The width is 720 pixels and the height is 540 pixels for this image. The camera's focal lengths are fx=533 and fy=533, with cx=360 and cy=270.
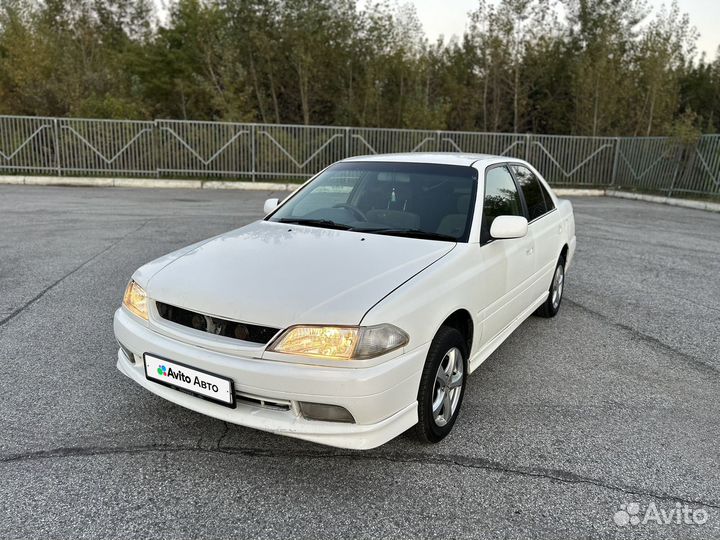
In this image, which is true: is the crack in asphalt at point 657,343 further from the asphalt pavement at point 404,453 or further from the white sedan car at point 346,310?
the white sedan car at point 346,310

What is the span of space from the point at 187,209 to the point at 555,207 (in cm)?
878

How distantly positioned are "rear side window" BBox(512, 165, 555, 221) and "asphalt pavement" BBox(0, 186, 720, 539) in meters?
1.05

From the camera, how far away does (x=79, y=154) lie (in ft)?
58.9

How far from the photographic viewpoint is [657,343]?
444 cm

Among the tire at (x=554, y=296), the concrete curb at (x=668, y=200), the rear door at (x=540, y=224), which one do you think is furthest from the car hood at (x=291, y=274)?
the concrete curb at (x=668, y=200)

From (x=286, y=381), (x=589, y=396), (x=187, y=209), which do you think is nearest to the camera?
(x=286, y=381)

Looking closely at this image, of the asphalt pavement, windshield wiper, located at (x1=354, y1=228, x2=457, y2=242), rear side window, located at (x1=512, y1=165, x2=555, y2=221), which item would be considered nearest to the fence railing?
the asphalt pavement

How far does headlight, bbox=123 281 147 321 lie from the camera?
2.81 metres

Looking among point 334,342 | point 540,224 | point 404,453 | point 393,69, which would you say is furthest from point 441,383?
point 393,69

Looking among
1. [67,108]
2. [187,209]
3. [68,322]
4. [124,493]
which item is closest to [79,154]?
[67,108]

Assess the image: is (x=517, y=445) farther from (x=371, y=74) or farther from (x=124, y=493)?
(x=371, y=74)

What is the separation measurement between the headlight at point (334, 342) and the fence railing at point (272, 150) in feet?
56.7

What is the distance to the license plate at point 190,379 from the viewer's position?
2404 mm

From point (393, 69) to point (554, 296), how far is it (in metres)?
20.9
